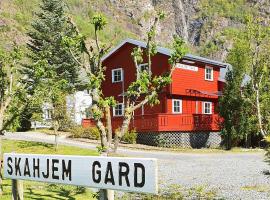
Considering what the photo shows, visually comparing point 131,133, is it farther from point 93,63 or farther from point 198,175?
point 93,63

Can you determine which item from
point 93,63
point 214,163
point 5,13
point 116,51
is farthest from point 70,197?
point 5,13

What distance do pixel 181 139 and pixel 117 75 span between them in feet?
32.1

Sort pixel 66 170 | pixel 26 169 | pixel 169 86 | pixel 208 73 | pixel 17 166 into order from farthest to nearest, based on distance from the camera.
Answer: pixel 208 73, pixel 169 86, pixel 17 166, pixel 26 169, pixel 66 170

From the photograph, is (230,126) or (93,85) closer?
(93,85)

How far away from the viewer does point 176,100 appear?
137ft

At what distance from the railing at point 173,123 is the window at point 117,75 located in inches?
175

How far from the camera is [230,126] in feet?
126

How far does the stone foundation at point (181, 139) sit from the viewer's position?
125 feet

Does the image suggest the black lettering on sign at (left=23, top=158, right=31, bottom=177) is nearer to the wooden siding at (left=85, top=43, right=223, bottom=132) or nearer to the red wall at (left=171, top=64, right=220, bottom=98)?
the wooden siding at (left=85, top=43, right=223, bottom=132)

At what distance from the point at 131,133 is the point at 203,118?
688 centimetres

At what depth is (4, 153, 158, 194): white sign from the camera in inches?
222

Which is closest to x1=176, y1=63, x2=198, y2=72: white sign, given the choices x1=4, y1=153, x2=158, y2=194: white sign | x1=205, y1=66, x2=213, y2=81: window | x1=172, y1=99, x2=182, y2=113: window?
x1=205, y1=66, x2=213, y2=81: window

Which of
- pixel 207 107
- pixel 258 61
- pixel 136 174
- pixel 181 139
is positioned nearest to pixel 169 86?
pixel 181 139

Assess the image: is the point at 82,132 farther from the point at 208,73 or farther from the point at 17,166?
the point at 17,166
